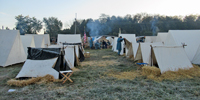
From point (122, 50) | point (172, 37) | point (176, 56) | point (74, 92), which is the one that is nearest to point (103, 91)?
point (74, 92)

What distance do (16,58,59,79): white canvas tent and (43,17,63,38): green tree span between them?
31.6 m

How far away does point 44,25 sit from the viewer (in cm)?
3662

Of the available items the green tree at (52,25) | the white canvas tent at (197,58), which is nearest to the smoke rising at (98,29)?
the green tree at (52,25)

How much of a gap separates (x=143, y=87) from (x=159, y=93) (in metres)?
0.54

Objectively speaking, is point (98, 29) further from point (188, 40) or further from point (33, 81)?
point (33, 81)

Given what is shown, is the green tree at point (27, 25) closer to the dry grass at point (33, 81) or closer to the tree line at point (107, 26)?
the tree line at point (107, 26)

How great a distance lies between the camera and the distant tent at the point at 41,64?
4.91m

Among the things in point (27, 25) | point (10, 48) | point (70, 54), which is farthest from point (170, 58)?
point (27, 25)

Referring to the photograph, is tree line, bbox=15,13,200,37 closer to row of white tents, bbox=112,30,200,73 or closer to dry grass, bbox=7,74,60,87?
row of white tents, bbox=112,30,200,73

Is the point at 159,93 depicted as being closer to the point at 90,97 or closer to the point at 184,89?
the point at 184,89

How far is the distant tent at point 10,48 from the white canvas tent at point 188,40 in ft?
31.0

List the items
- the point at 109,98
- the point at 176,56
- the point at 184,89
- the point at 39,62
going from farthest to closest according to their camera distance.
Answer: the point at 176,56
the point at 39,62
the point at 184,89
the point at 109,98

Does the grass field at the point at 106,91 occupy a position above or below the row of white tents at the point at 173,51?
below

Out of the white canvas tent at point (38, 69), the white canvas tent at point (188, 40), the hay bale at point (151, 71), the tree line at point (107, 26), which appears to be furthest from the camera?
the tree line at point (107, 26)
